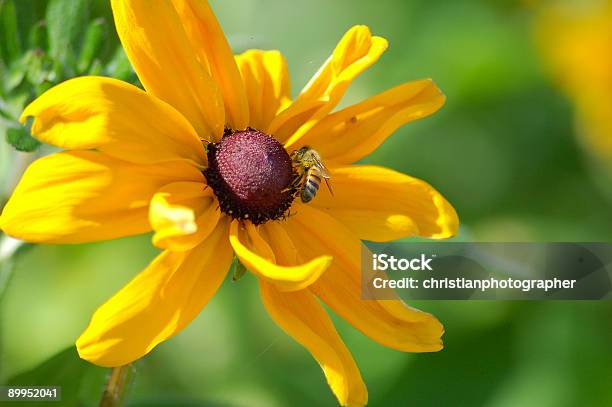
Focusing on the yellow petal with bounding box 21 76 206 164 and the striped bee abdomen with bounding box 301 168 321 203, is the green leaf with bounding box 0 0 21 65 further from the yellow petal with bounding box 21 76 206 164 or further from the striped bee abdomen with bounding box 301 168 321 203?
the striped bee abdomen with bounding box 301 168 321 203

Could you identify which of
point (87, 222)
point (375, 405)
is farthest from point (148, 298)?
point (375, 405)

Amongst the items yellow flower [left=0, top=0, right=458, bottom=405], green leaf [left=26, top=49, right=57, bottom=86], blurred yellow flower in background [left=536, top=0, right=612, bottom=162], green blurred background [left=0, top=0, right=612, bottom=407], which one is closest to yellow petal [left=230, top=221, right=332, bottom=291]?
yellow flower [left=0, top=0, right=458, bottom=405]

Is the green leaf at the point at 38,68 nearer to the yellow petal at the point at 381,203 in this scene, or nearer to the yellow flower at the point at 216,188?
the yellow flower at the point at 216,188

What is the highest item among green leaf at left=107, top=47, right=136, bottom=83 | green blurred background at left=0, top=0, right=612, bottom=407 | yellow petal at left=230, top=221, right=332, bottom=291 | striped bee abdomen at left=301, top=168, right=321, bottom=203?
green leaf at left=107, top=47, right=136, bottom=83

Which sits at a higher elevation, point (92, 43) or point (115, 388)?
point (92, 43)

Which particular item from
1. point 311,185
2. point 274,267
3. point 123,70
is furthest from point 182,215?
point 123,70

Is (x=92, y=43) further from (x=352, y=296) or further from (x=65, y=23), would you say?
(x=352, y=296)
